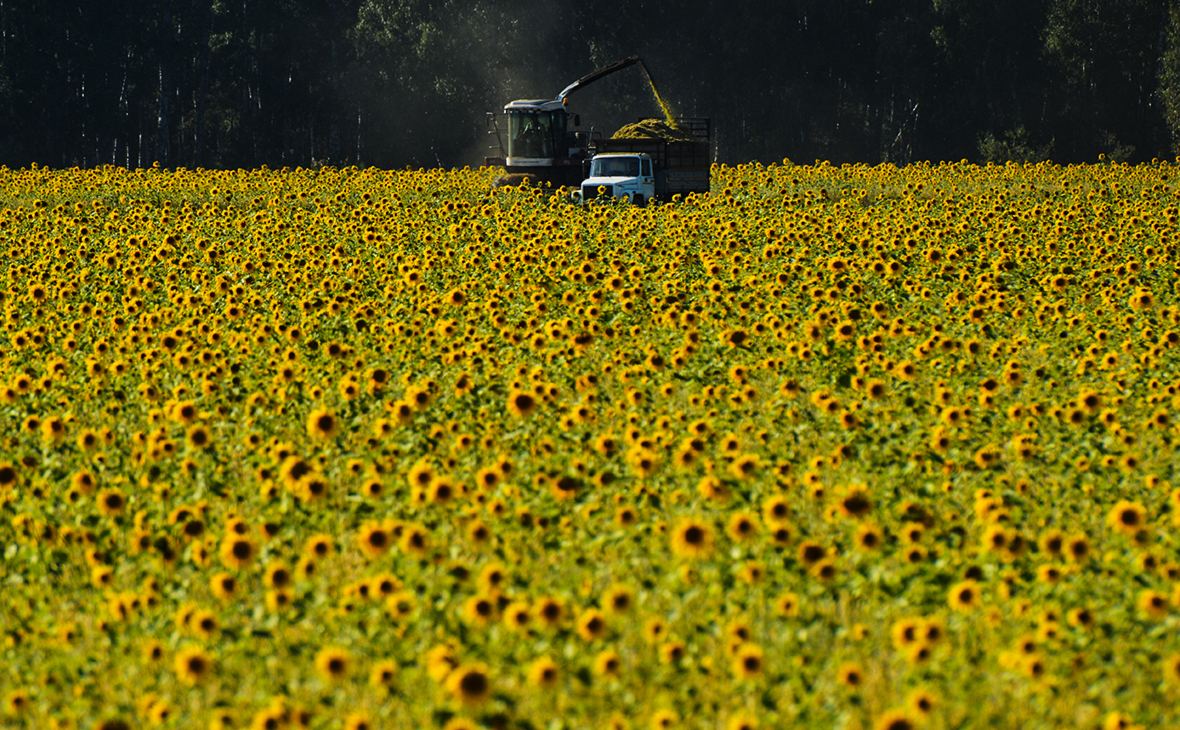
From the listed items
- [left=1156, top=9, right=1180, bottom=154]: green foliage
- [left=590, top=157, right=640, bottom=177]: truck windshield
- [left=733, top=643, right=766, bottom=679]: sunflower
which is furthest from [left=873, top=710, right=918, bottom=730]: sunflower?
[left=1156, top=9, right=1180, bottom=154]: green foliage

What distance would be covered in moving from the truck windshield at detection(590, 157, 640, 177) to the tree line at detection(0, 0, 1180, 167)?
81.1 ft

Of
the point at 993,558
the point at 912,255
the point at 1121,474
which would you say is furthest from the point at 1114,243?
the point at 993,558

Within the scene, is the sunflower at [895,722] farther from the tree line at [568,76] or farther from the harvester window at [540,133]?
the tree line at [568,76]

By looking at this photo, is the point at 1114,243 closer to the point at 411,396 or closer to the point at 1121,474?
the point at 1121,474

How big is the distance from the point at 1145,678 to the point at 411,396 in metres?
4.45

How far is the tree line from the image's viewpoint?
50.0m

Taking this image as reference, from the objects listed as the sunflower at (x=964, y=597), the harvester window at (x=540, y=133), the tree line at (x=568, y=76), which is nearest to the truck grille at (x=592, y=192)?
the harvester window at (x=540, y=133)

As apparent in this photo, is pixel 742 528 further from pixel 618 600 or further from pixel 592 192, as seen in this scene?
pixel 592 192

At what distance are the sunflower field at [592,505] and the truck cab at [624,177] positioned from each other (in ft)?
38.7

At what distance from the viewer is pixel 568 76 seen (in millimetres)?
59750

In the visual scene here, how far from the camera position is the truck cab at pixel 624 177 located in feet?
Result: 78.3

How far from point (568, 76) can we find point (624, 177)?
3696cm

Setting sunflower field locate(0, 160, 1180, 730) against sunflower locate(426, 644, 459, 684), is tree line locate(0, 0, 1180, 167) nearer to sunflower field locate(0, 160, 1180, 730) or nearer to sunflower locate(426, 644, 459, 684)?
sunflower field locate(0, 160, 1180, 730)

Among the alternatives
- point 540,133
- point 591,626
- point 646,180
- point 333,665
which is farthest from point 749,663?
point 540,133
